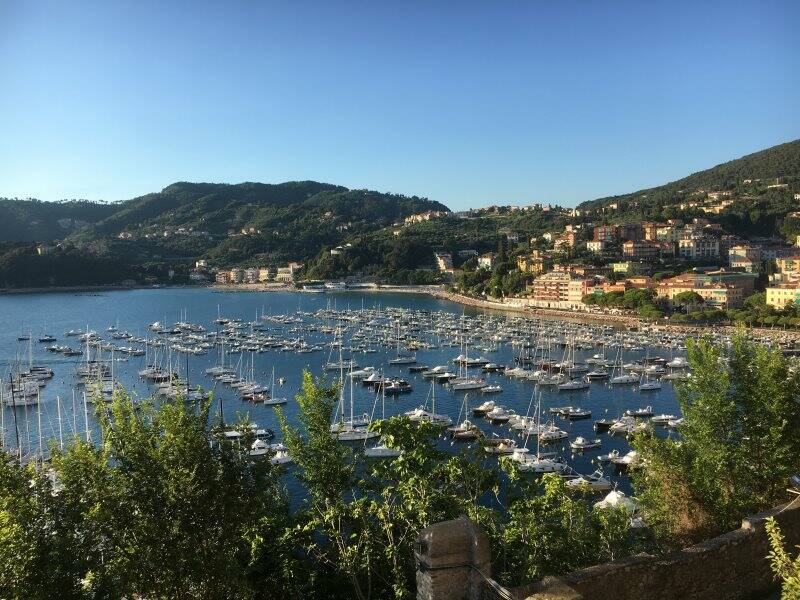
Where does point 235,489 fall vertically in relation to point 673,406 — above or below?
above

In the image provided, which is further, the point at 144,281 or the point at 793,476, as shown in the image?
the point at 144,281

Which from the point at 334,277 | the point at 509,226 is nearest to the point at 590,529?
the point at 334,277

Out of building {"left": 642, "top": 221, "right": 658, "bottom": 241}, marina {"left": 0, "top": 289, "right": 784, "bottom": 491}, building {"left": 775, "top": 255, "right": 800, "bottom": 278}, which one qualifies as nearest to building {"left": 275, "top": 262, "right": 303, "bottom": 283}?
marina {"left": 0, "top": 289, "right": 784, "bottom": 491}

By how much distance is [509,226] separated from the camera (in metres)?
119

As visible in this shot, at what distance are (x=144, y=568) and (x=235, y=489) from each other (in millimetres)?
Answer: 763

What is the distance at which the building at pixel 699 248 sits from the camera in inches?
2886

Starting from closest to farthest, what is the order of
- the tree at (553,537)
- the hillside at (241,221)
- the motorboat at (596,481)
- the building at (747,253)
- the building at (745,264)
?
the tree at (553,537) < the motorboat at (596,481) < the building at (745,264) < the building at (747,253) < the hillside at (241,221)

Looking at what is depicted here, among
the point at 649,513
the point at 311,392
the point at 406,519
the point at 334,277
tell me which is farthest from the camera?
the point at 334,277

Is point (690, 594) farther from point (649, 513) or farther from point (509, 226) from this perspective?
point (509, 226)

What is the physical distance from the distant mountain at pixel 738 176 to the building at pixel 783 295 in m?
54.9

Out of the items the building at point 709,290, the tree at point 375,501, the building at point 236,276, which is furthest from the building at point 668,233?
the tree at point 375,501

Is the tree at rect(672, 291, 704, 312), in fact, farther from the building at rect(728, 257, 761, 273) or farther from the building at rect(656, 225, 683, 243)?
the building at rect(656, 225, 683, 243)

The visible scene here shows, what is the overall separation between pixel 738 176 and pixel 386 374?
352 feet

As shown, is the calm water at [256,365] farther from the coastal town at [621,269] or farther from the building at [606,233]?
the building at [606,233]
